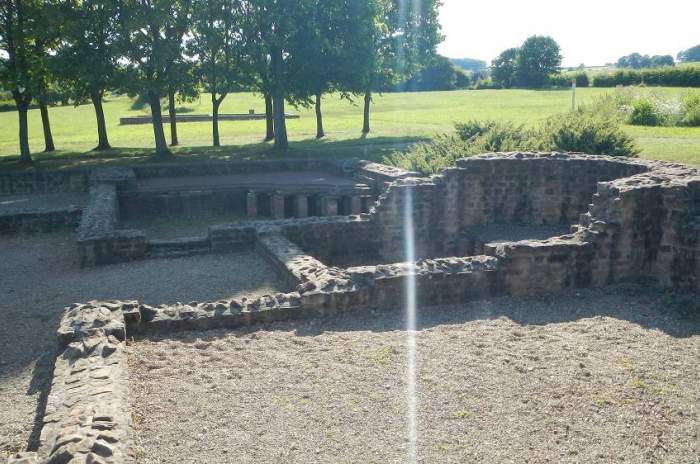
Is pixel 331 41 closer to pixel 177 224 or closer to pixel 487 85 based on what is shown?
pixel 177 224

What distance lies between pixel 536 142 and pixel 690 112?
15033 millimetres

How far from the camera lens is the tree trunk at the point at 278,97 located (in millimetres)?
26234

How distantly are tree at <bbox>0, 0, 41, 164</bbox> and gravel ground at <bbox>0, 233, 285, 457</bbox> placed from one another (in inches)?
424

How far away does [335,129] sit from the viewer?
123 ft

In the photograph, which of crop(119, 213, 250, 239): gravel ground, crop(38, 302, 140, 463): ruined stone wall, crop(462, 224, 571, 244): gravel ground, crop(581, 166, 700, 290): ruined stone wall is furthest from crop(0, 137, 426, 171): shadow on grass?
crop(38, 302, 140, 463): ruined stone wall

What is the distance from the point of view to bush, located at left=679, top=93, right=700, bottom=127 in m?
28.9

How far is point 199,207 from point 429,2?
64.3 ft

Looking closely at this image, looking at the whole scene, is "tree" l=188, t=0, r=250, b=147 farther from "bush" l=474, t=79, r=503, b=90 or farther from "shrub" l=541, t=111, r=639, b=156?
"bush" l=474, t=79, r=503, b=90

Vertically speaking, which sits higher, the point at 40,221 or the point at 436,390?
the point at 40,221

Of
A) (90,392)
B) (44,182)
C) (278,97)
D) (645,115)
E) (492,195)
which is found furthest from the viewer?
(645,115)

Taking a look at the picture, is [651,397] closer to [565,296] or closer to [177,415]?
[565,296]

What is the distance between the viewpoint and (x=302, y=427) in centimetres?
640

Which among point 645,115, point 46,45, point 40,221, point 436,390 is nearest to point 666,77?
point 645,115

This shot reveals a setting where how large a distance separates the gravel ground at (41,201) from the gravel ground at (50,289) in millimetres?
4704
